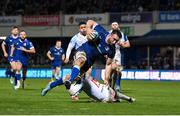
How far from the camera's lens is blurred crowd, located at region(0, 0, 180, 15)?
177ft

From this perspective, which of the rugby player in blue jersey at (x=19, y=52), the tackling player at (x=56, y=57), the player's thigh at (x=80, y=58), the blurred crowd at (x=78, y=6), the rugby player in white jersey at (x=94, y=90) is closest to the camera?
the rugby player in white jersey at (x=94, y=90)

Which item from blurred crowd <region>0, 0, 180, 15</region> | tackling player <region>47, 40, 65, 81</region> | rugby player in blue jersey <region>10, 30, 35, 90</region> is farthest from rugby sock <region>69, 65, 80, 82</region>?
blurred crowd <region>0, 0, 180, 15</region>

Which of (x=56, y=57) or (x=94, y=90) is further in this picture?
(x=56, y=57)

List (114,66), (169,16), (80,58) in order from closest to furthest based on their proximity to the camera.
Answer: (80,58), (114,66), (169,16)

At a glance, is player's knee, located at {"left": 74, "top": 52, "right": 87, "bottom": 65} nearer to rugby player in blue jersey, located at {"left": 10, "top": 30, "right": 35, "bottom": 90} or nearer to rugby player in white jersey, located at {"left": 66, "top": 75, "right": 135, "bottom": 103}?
rugby player in white jersey, located at {"left": 66, "top": 75, "right": 135, "bottom": 103}

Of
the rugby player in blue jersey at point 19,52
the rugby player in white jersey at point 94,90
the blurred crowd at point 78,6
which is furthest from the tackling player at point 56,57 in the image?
the blurred crowd at point 78,6

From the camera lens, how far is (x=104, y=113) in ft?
39.4

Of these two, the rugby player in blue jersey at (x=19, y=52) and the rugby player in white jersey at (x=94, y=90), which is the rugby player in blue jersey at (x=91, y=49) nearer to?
the rugby player in white jersey at (x=94, y=90)

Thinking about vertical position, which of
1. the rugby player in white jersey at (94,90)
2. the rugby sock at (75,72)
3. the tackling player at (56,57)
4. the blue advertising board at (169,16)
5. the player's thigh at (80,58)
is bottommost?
the tackling player at (56,57)

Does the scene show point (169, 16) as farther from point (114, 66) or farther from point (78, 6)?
point (114, 66)

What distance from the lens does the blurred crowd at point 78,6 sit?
5397cm

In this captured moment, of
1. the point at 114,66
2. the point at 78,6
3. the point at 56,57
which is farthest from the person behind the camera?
the point at 78,6

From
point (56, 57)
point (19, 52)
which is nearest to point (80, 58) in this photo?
point (19, 52)

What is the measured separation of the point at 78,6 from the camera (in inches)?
2274
